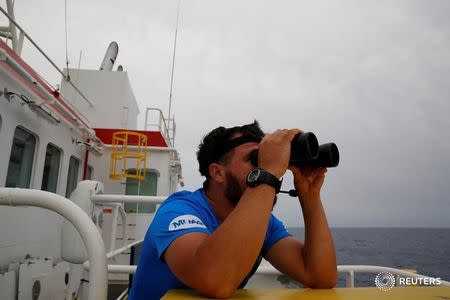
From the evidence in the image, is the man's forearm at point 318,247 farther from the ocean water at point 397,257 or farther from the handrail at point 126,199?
the ocean water at point 397,257

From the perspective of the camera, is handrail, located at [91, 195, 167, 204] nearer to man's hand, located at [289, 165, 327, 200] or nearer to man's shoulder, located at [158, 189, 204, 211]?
man's shoulder, located at [158, 189, 204, 211]

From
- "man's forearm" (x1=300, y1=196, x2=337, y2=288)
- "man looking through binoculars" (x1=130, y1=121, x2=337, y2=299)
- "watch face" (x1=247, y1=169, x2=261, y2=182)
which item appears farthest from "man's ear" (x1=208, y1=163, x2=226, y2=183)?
"man's forearm" (x1=300, y1=196, x2=337, y2=288)

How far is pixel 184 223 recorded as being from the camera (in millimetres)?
977

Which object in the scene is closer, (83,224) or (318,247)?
(83,224)

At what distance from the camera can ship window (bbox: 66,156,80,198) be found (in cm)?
479

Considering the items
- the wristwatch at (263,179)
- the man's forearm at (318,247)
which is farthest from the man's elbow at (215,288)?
the man's forearm at (318,247)

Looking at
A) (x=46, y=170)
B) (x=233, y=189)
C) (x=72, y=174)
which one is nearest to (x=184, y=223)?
(x=233, y=189)

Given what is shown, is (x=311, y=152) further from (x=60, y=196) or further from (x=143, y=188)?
(x=143, y=188)

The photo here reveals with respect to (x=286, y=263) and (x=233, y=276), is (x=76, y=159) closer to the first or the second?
(x=286, y=263)

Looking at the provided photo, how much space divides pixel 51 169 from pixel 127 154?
4.26 ft

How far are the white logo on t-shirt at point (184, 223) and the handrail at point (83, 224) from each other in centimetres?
28

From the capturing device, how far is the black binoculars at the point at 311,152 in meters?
1.10

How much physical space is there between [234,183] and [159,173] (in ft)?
16.6

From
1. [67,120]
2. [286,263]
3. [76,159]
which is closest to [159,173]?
[76,159]
